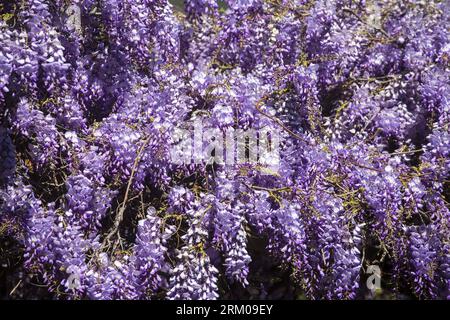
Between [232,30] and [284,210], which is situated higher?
[232,30]

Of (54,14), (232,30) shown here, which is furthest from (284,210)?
(54,14)

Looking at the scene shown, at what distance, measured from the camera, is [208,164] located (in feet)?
11.1

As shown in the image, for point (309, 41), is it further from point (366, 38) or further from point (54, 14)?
point (54, 14)

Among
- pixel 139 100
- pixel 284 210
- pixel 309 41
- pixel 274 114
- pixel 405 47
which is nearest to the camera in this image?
pixel 284 210

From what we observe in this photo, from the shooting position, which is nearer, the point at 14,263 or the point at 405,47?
the point at 14,263

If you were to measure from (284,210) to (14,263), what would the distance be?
63.9 inches

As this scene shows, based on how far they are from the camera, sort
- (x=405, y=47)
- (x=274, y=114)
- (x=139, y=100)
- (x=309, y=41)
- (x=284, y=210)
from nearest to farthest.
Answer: (x=284, y=210), (x=139, y=100), (x=274, y=114), (x=309, y=41), (x=405, y=47)

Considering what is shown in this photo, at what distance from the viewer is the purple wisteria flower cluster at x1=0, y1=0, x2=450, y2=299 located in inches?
118

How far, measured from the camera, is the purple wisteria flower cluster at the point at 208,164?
3.00 meters

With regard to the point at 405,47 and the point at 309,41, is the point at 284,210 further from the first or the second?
the point at 405,47

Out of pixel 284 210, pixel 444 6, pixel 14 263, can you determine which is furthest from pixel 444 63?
pixel 14 263

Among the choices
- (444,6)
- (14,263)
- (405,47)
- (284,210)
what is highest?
(444,6)

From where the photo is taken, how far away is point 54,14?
3232mm

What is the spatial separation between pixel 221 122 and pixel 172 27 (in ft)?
2.46
